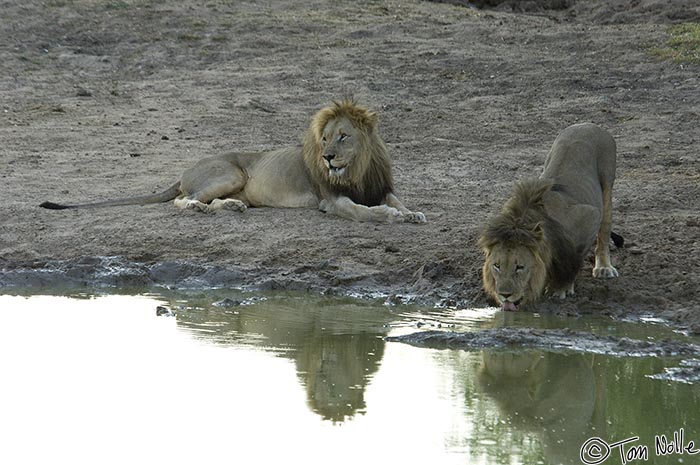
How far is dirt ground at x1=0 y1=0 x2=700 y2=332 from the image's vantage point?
8.53 m

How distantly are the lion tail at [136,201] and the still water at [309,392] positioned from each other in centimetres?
234

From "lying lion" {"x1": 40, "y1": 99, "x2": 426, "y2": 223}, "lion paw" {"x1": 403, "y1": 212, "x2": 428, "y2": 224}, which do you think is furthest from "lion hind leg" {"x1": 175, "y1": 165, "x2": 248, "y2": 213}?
"lion paw" {"x1": 403, "y1": 212, "x2": 428, "y2": 224}

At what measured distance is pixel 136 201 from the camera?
33.3 ft

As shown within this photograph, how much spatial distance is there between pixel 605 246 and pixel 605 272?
0.15 meters

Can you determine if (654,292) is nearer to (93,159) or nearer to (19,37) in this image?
(93,159)

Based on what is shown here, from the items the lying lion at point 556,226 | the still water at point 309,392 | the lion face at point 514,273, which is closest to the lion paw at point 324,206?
the still water at point 309,392

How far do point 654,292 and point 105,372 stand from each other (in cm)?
309

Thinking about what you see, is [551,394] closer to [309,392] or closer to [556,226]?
[309,392]

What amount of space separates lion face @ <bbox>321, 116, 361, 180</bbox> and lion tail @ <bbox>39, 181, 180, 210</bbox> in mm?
1325

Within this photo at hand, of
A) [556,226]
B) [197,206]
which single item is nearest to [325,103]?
[197,206]

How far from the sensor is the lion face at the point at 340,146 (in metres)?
9.59

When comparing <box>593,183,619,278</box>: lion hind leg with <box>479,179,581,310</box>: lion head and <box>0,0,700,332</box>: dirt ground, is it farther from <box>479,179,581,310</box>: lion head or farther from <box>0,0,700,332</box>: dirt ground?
<box>479,179,581,310</box>: lion head

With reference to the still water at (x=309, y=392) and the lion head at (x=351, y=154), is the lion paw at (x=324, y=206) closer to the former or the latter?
the lion head at (x=351, y=154)

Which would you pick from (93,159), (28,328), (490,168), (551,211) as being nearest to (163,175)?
(93,159)
